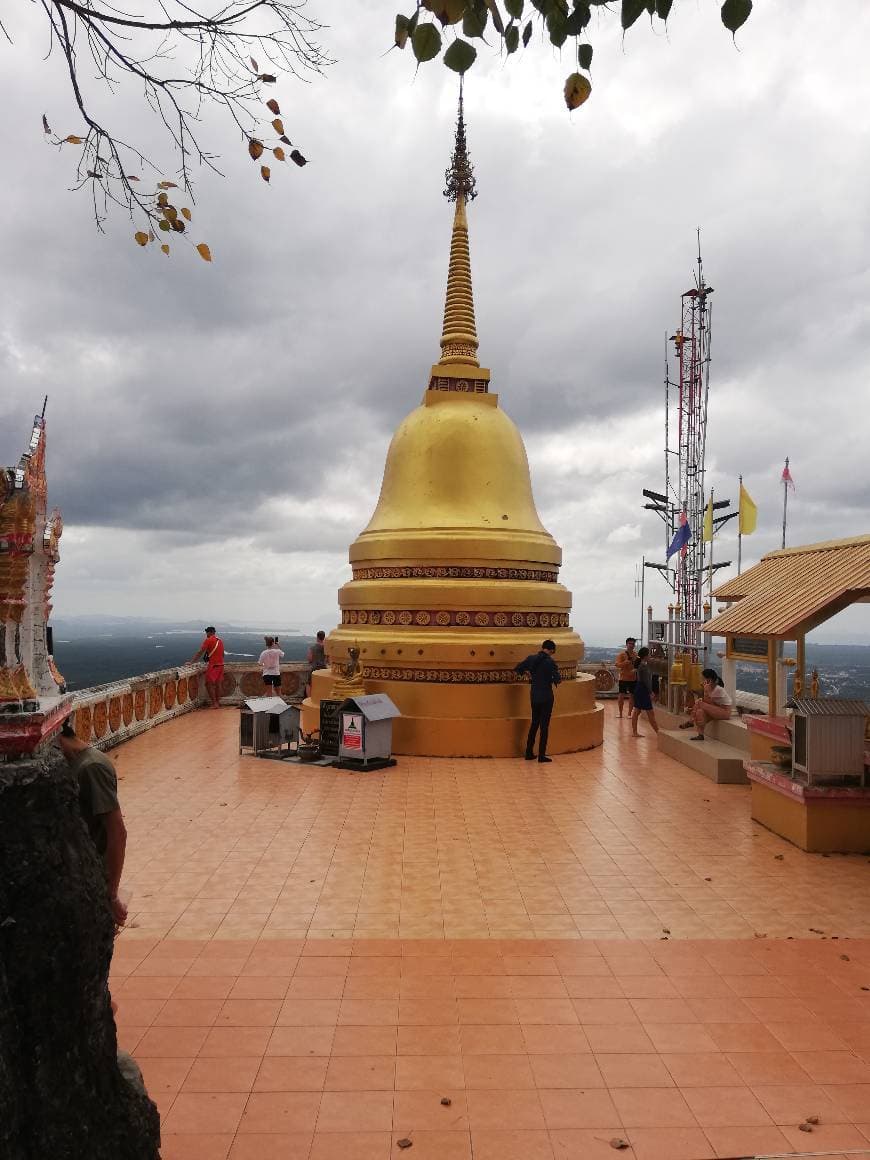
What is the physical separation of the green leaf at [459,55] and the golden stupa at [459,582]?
1177cm

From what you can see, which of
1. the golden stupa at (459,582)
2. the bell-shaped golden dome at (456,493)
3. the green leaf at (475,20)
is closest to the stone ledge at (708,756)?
the golden stupa at (459,582)

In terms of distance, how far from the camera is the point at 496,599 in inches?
601

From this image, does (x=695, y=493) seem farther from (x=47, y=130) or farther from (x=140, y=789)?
(x=47, y=130)

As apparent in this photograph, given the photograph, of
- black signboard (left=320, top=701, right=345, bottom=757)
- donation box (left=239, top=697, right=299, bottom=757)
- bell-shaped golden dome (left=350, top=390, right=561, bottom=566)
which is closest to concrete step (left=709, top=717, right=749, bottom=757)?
bell-shaped golden dome (left=350, top=390, right=561, bottom=566)

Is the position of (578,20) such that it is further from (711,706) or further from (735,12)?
(711,706)

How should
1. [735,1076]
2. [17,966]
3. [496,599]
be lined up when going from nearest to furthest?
[17,966], [735,1076], [496,599]

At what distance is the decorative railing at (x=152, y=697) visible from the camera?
44.9ft

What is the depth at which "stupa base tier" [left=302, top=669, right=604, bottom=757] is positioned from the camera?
14.2 metres

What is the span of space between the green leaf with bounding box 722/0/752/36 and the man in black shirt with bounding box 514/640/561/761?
1101 cm

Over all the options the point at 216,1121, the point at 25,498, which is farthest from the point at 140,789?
the point at 25,498

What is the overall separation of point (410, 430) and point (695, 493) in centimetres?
1363

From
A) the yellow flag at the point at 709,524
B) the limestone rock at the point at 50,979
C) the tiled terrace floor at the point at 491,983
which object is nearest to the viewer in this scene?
the limestone rock at the point at 50,979

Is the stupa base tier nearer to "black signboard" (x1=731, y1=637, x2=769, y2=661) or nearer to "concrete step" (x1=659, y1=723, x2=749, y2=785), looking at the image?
"concrete step" (x1=659, y1=723, x2=749, y2=785)

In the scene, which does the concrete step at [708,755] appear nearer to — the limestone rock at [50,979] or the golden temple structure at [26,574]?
the golden temple structure at [26,574]
